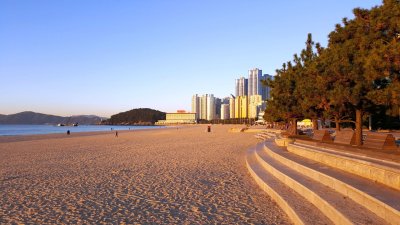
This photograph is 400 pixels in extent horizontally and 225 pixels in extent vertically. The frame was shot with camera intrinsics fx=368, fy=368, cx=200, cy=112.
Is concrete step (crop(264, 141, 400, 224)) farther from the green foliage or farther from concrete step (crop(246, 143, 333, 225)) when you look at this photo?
the green foliage

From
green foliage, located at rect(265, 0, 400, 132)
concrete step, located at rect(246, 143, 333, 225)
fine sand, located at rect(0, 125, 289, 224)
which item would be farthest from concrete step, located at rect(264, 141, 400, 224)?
green foliage, located at rect(265, 0, 400, 132)

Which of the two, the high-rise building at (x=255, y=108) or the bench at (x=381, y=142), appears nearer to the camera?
the bench at (x=381, y=142)

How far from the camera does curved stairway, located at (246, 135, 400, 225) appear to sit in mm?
4789

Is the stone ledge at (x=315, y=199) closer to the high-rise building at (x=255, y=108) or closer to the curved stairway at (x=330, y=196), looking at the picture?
the curved stairway at (x=330, y=196)

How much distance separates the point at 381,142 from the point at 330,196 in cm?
576

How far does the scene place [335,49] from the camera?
12375 millimetres

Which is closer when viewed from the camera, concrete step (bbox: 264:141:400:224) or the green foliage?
concrete step (bbox: 264:141:400:224)

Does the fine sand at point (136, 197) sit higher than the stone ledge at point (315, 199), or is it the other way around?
the stone ledge at point (315, 199)

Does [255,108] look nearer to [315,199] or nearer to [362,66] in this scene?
[362,66]

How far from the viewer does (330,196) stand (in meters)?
6.08

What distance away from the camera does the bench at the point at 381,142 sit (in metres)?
10.5

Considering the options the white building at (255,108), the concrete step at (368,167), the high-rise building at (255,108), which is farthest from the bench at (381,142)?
the high-rise building at (255,108)

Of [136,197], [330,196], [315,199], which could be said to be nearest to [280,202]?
[315,199]

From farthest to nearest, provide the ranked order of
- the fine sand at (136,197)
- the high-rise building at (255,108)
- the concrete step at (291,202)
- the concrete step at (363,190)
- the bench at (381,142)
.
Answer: the high-rise building at (255,108)
the bench at (381,142)
the fine sand at (136,197)
the concrete step at (291,202)
the concrete step at (363,190)
